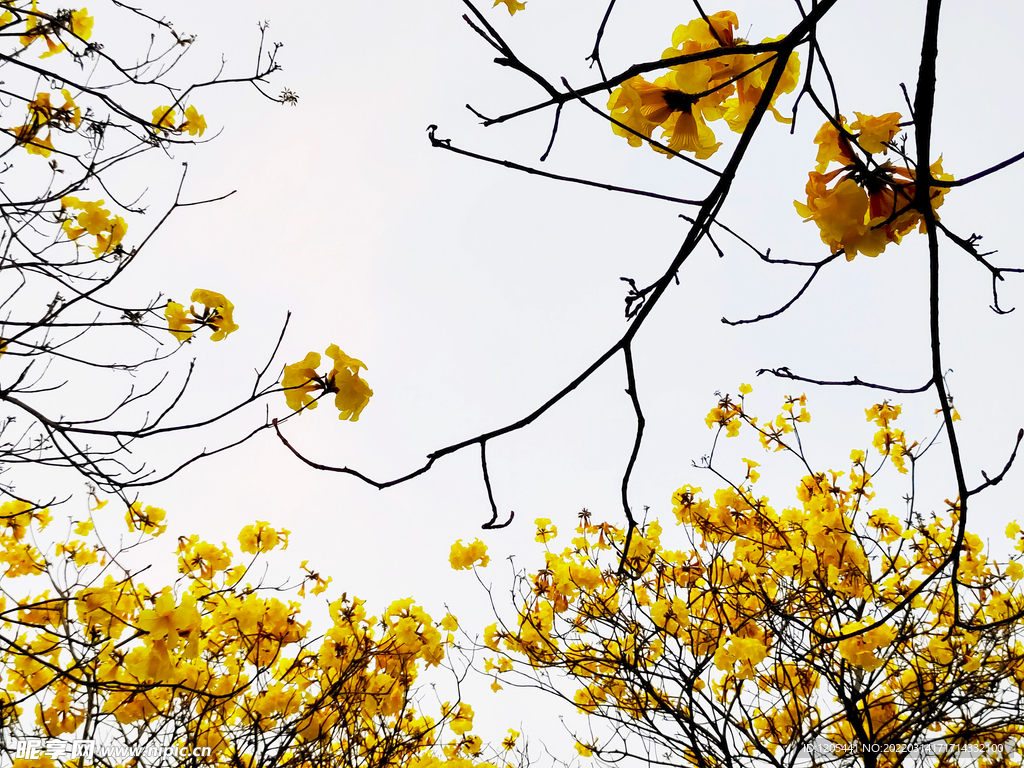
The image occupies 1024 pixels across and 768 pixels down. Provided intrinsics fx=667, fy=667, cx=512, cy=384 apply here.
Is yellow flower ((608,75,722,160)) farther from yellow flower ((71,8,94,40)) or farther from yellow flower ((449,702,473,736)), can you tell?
yellow flower ((449,702,473,736))

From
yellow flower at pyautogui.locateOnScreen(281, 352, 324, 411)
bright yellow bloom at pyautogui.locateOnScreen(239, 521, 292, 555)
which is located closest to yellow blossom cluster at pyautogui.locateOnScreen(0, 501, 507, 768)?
bright yellow bloom at pyautogui.locateOnScreen(239, 521, 292, 555)

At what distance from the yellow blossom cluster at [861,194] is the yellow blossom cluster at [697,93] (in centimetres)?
15

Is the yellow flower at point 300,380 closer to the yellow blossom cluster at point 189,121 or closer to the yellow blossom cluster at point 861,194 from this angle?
the yellow blossom cluster at point 861,194

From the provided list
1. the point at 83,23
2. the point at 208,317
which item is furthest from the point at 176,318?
the point at 83,23

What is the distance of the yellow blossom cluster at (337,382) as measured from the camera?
4.63 feet

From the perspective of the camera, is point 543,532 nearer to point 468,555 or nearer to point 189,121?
point 468,555

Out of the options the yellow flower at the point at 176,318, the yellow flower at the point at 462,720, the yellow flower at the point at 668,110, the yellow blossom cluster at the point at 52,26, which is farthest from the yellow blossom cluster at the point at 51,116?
the yellow flower at the point at 462,720

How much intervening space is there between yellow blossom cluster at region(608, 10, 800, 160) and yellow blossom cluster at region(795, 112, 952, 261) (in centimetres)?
15

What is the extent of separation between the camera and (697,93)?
1.09 metres

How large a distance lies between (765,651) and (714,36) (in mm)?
3730

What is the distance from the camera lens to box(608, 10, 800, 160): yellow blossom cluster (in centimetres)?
108

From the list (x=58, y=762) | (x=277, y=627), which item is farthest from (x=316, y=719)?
(x=58, y=762)

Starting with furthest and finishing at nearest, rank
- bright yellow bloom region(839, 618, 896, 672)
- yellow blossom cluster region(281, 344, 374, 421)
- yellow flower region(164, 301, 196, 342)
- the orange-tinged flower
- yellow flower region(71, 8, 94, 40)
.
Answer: bright yellow bloom region(839, 618, 896, 672) < yellow flower region(71, 8, 94, 40) < yellow flower region(164, 301, 196, 342) < yellow blossom cluster region(281, 344, 374, 421) < the orange-tinged flower

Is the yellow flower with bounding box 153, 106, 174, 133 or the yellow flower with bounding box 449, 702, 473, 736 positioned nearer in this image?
the yellow flower with bounding box 153, 106, 174, 133
